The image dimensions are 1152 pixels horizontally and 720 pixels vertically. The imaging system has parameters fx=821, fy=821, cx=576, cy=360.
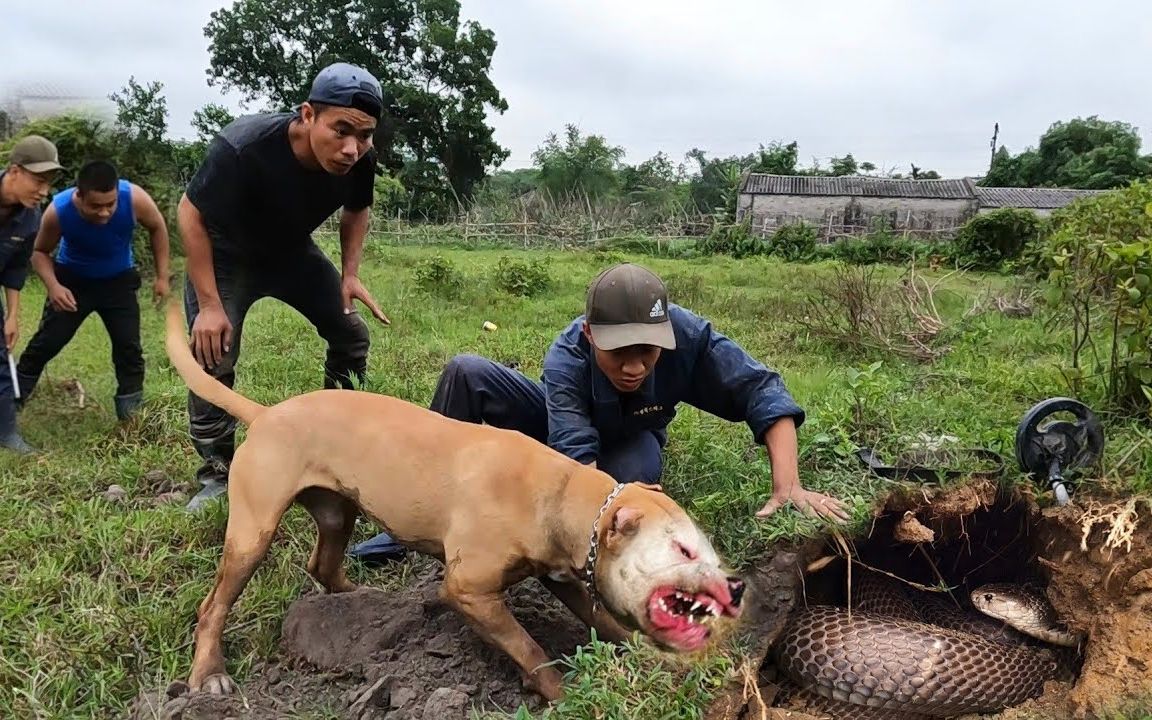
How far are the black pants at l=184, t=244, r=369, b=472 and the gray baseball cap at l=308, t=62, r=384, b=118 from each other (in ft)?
3.83

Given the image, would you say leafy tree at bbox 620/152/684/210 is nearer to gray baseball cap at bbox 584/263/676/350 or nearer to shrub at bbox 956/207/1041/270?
shrub at bbox 956/207/1041/270

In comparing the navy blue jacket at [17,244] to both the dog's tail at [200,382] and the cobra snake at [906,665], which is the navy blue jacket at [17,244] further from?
the cobra snake at [906,665]

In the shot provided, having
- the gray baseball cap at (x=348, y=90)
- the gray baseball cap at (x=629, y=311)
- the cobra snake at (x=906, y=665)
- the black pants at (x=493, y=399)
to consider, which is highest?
the gray baseball cap at (x=348, y=90)

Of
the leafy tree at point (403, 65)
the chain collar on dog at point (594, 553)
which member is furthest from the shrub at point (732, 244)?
the chain collar on dog at point (594, 553)

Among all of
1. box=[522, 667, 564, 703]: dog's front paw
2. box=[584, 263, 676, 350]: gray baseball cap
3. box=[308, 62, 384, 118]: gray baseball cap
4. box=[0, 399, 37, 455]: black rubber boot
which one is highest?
box=[308, 62, 384, 118]: gray baseball cap

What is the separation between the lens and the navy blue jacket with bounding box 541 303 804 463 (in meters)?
3.55

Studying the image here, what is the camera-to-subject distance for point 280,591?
364 cm

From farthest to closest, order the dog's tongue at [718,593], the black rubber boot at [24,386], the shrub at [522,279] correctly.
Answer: the shrub at [522,279] → the black rubber boot at [24,386] → the dog's tongue at [718,593]

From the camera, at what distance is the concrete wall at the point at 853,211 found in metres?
34.7

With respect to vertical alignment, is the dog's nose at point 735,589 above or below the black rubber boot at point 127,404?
above

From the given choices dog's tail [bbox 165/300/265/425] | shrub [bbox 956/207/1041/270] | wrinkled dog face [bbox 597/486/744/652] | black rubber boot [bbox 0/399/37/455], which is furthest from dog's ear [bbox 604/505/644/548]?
shrub [bbox 956/207/1041/270]

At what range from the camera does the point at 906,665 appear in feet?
10.2

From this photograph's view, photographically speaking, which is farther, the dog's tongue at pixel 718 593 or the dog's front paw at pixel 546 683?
the dog's front paw at pixel 546 683

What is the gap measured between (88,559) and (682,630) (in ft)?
10.2
